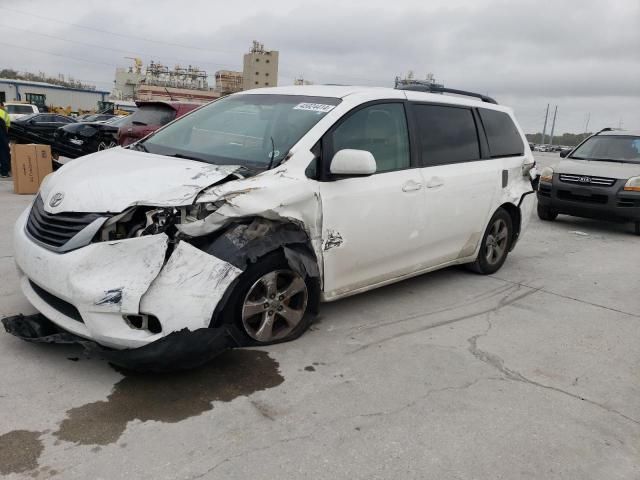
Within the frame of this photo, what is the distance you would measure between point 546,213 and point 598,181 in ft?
3.81

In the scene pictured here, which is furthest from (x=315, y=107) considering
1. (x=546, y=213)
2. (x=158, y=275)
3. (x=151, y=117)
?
(x=151, y=117)

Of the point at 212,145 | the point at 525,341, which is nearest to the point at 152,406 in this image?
the point at 212,145

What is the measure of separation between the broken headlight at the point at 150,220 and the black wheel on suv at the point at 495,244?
3190 millimetres

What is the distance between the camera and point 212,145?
387 cm

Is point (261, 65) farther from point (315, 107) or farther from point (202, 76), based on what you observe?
point (315, 107)

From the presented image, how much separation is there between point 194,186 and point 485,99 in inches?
145

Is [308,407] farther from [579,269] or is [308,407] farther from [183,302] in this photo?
[579,269]

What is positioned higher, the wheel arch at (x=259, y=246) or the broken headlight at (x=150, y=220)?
the broken headlight at (x=150, y=220)

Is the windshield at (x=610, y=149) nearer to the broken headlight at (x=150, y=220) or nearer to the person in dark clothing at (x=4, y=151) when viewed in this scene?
the broken headlight at (x=150, y=220)

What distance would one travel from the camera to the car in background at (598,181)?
328 inches

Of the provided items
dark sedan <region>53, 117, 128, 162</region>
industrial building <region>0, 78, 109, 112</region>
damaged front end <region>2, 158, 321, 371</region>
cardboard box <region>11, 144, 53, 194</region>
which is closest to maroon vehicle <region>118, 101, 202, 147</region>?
cardboard box <region>11, 144, 53, 194</region>

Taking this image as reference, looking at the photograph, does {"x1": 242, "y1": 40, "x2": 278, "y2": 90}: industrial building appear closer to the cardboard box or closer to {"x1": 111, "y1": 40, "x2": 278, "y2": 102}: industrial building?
{"x1": 111, "y1": 40, "x2": 278, "y2": 102}: industrial building

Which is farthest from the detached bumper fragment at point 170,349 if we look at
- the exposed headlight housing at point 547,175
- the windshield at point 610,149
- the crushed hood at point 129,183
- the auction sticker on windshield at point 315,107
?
the windshield at point 610,149

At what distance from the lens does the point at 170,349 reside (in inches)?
111
